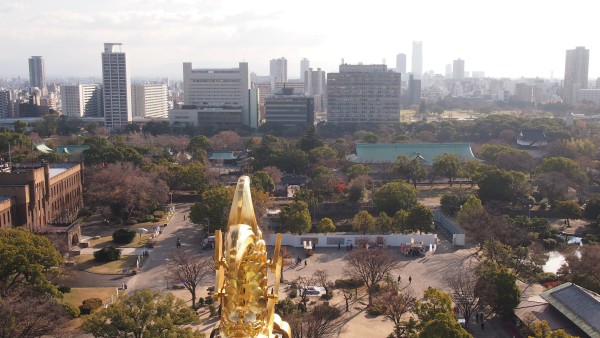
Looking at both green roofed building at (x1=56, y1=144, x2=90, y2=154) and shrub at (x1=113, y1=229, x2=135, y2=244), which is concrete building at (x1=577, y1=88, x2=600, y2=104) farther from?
shrub at (x1=113, y1=229, x2=135, y2=244)

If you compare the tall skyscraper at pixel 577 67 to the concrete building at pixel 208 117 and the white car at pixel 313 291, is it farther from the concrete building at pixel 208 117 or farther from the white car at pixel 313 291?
the white car at pixel 313 291

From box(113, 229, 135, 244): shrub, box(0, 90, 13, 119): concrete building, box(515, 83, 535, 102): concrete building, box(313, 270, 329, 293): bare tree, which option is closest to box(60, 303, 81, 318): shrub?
box(313, 270, 329, 293): bare tree

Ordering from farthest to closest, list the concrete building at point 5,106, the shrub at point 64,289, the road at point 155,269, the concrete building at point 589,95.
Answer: the concrete building at point 589,95 → the concrete building at point 5,106 → the road at point 155,269 → the shrub at point 64,289

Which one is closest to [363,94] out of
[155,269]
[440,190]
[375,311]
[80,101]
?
[440,190]

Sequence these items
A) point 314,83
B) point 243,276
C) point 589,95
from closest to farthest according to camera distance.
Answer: point 243,276, point 589,95, point 314,83

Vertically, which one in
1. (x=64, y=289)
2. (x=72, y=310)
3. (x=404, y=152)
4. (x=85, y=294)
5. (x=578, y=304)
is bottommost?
(x=85, y=294)

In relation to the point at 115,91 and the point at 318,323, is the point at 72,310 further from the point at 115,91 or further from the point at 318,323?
the point at 115,91

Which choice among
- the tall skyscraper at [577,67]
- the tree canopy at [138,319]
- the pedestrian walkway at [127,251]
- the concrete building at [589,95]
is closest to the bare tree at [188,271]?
the pedestrian walkway at [127,251]
